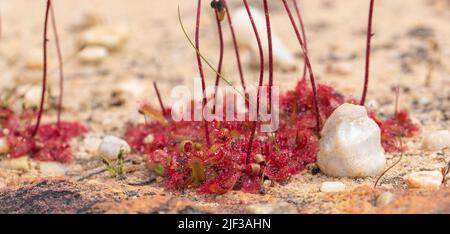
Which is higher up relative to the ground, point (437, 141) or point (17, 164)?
point (437, 141)

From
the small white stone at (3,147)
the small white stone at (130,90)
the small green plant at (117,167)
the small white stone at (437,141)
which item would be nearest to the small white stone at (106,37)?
the small white stone at (130,90)

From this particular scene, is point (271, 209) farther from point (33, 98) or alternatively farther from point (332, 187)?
point (33, 98)

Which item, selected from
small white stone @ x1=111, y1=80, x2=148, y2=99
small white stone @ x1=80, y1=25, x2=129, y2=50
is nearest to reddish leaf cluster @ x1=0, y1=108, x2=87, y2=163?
small white stone @ x1=111, y1=80, x2=148, y2=99

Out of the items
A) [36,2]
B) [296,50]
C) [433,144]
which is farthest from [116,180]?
[36,2]

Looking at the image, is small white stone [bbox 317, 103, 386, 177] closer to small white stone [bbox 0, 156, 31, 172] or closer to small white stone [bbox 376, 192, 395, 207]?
small white stone [bbox 376, 192, 395, 207]

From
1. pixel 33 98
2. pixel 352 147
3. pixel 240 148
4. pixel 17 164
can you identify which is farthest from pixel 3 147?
pixel 352 147
